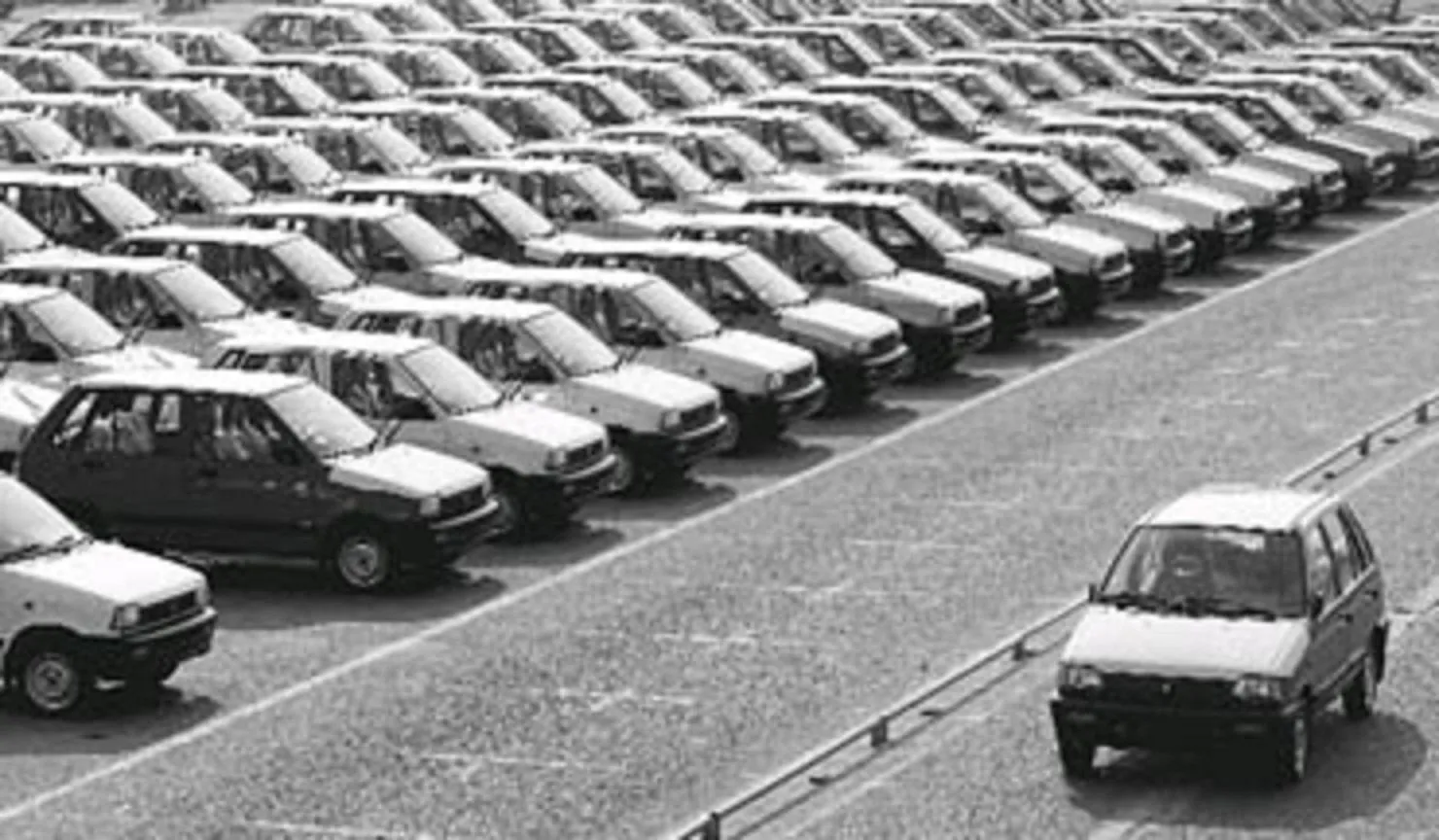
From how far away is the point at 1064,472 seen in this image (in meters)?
32.1

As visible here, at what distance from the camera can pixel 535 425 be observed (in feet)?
97.1

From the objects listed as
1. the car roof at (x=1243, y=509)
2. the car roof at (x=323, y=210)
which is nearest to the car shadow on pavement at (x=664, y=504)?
the car roof at (x=323, y=210)

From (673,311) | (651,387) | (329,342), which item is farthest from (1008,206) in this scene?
(329,342)

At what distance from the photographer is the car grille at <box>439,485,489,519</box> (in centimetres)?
2738

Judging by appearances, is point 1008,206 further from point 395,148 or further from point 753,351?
point 753,351

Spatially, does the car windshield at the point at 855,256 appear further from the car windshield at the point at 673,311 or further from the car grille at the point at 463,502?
the car grille at the point at 463,502

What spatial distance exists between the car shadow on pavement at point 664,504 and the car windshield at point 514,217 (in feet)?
24.1

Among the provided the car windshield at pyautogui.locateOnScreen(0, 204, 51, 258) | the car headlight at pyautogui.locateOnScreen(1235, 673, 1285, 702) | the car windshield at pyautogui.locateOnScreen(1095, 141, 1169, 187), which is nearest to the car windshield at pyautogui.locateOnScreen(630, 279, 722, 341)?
the car windshield at pyautogui.locateOnScreen(0, 204, 51, 258)

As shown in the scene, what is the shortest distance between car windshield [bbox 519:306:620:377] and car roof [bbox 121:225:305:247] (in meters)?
4.34

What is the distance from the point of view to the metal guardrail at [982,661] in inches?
810

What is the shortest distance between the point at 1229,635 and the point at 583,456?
9195 mm

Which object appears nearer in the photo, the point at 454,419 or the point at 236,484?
the point at 236,484

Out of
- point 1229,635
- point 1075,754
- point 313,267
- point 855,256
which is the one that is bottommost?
point 1075,754

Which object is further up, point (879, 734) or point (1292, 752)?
point (1292, 752)
